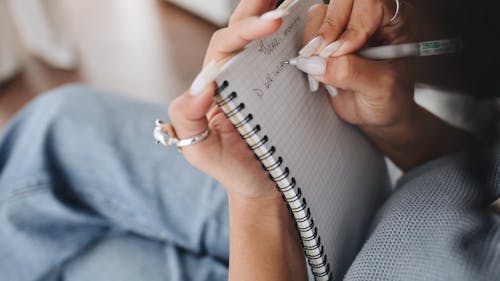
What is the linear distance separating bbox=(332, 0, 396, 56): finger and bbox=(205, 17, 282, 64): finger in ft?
0.34

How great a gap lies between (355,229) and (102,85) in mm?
1328

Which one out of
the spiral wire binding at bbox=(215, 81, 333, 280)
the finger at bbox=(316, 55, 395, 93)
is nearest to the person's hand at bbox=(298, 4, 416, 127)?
the finger at bbox=(316, 55, 395, 93)

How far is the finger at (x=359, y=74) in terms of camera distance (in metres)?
0.44

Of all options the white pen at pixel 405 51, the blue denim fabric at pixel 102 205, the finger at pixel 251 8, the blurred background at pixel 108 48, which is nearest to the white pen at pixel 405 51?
the white pen at pixel 405 51

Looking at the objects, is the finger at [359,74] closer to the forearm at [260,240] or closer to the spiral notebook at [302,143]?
the spiral notebook at [302,143]

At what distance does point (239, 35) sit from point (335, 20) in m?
0.13

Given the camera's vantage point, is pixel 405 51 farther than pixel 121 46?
No

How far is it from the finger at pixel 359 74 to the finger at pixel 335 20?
1.2 inches

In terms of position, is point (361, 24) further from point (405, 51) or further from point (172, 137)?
point (172, 137)

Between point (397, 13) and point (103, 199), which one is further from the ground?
point (397, 13)

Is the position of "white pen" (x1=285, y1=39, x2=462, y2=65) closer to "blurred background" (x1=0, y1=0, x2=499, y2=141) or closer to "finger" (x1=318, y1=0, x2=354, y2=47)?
"finger" (x1=318, y1=0, x2=354, y2=47)

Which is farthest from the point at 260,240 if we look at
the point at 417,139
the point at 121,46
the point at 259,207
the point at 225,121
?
the point at 121,46

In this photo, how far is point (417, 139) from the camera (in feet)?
1.97

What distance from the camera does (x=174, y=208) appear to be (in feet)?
2.33
